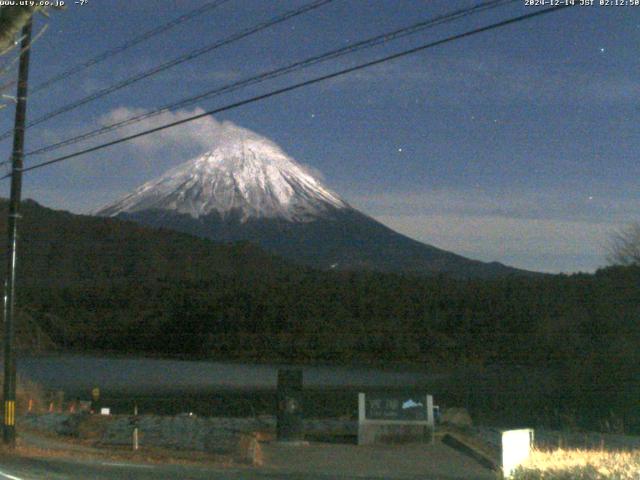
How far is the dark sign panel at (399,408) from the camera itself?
67.0 feet

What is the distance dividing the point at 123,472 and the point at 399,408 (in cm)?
757

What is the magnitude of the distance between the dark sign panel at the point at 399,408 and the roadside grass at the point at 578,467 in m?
7.21

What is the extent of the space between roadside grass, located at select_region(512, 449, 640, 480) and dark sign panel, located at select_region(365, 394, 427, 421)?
7214mm

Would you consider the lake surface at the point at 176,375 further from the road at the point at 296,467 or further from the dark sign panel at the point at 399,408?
the road at the point at 296,467

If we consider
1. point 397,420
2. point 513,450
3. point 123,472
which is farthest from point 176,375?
point 513,450

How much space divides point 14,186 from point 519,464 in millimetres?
11687

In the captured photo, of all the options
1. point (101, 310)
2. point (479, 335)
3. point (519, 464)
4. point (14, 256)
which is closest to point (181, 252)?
point (101, 310)

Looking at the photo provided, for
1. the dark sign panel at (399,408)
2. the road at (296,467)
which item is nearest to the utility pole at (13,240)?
the road at (296,467)

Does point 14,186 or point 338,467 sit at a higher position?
point 14,186

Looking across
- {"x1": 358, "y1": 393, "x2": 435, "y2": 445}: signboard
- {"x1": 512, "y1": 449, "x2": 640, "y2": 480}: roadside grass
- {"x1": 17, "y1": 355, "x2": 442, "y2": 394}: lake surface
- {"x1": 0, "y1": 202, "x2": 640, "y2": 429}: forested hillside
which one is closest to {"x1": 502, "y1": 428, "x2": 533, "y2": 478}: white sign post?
{"x1": 512, "y1": 449, "x2": 640, "y2": 480}: roadside grass

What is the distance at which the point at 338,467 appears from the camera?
16.5m

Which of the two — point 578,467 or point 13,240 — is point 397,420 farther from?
point 13,240

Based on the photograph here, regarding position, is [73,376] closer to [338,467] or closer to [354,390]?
[354,390]

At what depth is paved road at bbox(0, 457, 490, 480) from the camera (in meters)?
14.3
